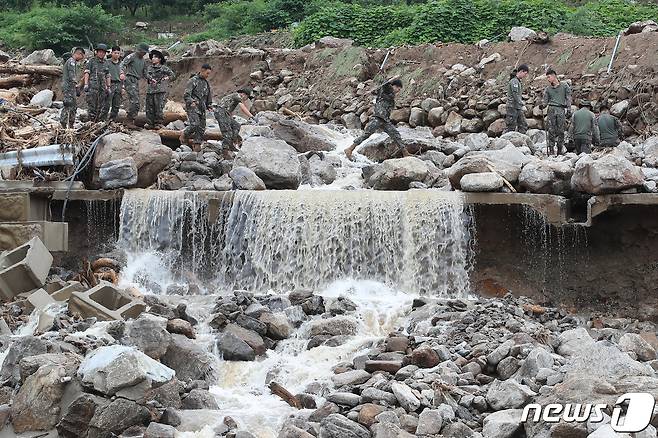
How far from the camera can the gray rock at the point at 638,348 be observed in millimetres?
8477

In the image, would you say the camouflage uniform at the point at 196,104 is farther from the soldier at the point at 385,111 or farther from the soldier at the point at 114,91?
the soldier at the point at 385,111

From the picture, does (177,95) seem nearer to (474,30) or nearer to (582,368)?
(474,30)

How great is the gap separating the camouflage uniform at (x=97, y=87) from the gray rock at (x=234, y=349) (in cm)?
705

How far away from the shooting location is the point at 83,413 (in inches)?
259

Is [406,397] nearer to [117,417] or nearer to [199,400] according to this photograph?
[199,400]

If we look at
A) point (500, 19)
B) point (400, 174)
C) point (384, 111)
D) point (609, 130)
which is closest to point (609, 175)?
point (400, 174)

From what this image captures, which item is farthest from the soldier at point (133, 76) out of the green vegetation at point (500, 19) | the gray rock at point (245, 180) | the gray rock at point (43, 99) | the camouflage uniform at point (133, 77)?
the green vegetation at point (500, 19)

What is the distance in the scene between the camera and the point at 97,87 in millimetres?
14500

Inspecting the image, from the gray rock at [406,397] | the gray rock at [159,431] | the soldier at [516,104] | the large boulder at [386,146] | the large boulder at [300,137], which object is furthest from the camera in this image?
the large boulder at [300,137]

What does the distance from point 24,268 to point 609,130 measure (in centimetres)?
925

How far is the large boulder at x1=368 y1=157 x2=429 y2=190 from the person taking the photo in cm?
1256

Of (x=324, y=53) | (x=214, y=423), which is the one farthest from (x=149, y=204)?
(x=324, y=53)

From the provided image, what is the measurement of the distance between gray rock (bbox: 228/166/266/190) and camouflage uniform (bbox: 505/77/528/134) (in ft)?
17.6

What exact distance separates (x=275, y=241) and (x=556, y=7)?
12980 mm
